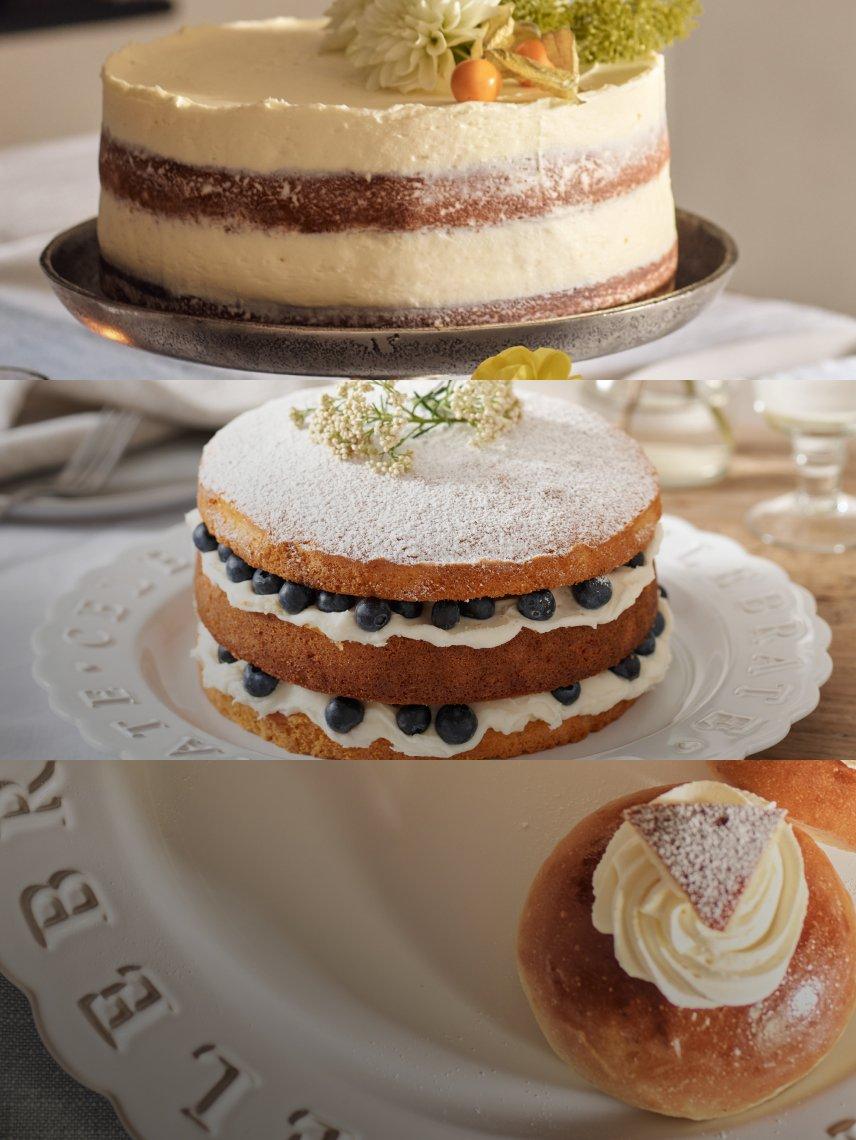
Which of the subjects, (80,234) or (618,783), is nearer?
(618,783)

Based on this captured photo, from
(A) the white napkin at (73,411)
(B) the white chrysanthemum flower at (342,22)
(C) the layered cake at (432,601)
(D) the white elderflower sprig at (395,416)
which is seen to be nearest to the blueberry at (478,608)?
(C) the layered cake at (432,601)

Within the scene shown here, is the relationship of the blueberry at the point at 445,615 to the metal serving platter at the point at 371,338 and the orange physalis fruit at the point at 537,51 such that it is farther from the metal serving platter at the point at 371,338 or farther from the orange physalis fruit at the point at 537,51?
the orange physalis fruit at the point at 537,51

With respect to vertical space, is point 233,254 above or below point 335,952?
above

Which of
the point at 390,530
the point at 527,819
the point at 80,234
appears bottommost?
the point at 527,819

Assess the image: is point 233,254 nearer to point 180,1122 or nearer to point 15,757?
point 15,757

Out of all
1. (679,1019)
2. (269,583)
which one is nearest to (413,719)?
(269,583)

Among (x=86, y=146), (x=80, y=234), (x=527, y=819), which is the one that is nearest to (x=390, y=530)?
(x=527, y=819)
